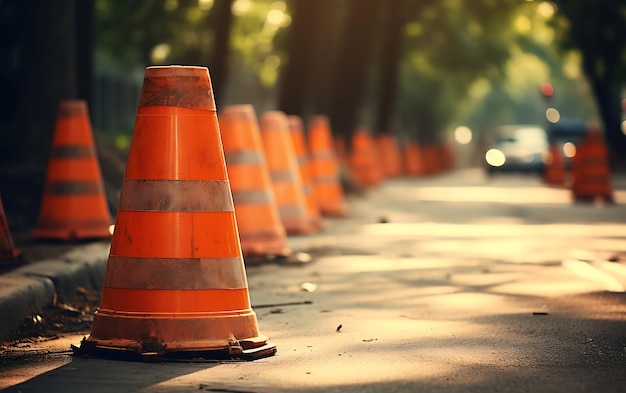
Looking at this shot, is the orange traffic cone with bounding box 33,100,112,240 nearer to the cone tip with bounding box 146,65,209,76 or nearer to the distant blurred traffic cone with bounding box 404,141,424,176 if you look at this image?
the cone tip with bounding box 146,65,209,76

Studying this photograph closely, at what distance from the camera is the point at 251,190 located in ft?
39.1

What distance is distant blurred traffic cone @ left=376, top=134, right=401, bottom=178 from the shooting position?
43.4m

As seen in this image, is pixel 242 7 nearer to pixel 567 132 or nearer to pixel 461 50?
pixel 567 132

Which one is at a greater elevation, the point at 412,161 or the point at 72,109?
the point at 72,109

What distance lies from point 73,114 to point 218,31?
12698mm

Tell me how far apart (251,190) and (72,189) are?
4.70 ft

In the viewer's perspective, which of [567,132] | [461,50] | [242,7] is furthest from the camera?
[461,50]

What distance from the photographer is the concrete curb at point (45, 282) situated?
7.43 metres

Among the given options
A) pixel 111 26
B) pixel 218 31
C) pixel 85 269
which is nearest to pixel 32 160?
pixel 85 269

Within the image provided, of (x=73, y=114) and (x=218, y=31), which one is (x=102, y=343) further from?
(x=218, y=31)

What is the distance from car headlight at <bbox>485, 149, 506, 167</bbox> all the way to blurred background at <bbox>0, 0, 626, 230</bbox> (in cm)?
324

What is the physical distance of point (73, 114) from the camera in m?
11.5

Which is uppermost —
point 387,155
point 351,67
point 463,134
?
point 351,67

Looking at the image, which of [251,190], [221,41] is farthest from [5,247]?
[221,41]
